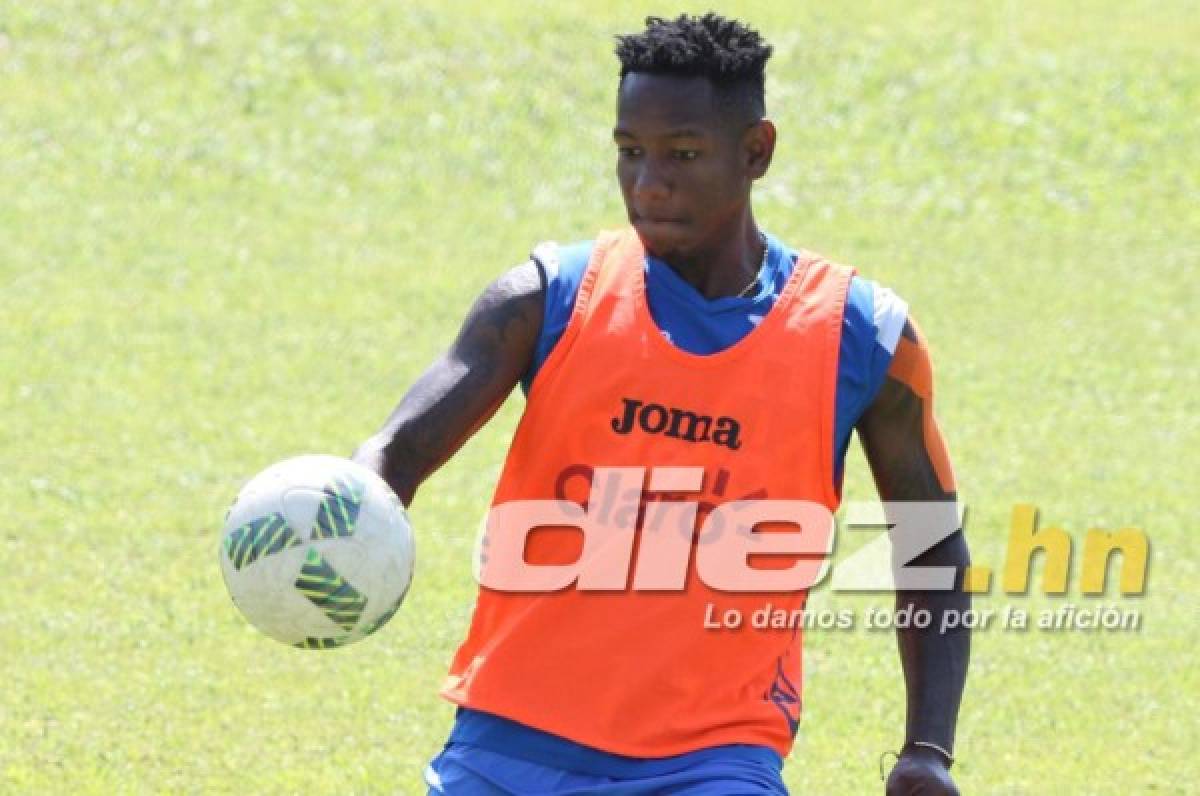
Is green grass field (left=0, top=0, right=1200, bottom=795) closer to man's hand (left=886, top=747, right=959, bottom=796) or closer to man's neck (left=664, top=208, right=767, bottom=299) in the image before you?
man's hand (left=886, top=747, right=959, bottom=796)

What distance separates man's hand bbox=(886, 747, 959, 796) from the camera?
5.49m

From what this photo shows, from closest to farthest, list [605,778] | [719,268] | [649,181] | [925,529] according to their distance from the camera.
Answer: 1. [605,778]
2. [649,181]
3. [719,268]
4. [925,529]

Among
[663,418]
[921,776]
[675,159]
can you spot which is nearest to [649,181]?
[675,159]

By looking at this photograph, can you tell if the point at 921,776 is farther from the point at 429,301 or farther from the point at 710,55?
the point at 429,301

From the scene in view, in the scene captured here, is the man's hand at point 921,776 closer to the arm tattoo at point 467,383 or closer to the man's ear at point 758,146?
the arm tattoo at point 467,383

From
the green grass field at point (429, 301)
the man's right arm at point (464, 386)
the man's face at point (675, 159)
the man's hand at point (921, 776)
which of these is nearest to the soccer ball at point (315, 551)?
the man's right arm at point (464, 386)

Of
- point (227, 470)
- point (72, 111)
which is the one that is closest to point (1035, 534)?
point (227, 470)

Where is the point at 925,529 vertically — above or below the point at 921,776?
above

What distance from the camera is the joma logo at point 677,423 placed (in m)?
5.36

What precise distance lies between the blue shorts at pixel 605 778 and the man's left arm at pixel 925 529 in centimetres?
47

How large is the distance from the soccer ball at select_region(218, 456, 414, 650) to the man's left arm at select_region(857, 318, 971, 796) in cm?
117

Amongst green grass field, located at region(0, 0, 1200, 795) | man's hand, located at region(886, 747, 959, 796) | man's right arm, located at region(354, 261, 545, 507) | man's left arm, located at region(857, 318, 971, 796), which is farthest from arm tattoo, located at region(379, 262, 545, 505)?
green grass field, located at region(0, 0, 1200, 795)

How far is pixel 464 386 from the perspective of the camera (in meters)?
5.38

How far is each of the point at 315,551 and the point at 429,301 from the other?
37.8ft
